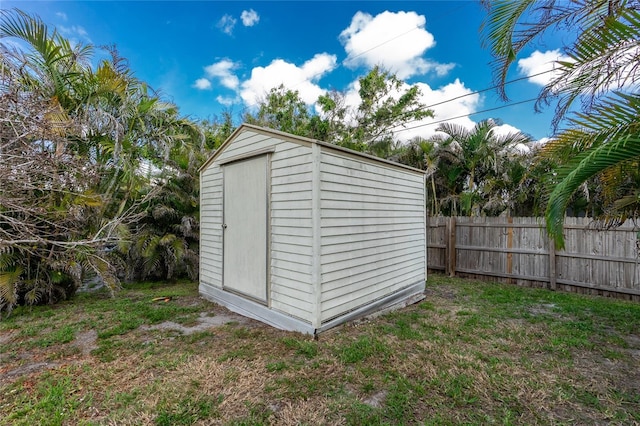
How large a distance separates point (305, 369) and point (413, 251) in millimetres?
3099

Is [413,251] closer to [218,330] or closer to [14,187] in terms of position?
[218,330]

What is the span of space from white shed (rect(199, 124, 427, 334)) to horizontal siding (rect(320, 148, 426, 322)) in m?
0.01

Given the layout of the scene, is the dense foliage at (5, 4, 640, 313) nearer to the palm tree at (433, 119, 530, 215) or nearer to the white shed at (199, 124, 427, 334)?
the palm tree at (433, 119, 530, 215)

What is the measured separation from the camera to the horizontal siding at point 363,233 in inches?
132

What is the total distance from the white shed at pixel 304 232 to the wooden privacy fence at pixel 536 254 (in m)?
2.37

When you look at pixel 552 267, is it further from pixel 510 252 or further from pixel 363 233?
pixel 363 233

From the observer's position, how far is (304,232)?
332cm

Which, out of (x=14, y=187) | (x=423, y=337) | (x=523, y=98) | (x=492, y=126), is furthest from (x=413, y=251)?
(x=523, y=98)

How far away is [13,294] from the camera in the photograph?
4.04 meters

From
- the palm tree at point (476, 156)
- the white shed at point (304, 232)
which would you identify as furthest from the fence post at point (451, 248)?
the white shed at point (304, 232)

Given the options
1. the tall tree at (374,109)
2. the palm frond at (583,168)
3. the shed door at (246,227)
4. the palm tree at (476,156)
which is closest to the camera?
the palm frond at (583,168)

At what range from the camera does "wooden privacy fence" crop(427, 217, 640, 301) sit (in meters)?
4.93

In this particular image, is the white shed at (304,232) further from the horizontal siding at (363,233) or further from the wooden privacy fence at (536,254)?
the wooden privacy fence at (536,254)

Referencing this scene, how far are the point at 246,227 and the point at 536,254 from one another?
18.2 ft
